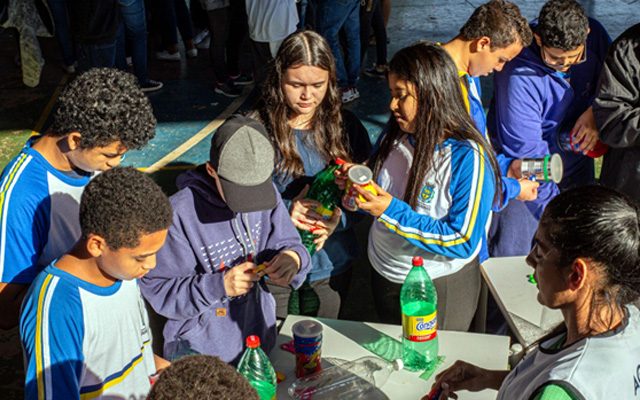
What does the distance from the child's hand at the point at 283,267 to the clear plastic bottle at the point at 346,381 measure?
1.40 feet

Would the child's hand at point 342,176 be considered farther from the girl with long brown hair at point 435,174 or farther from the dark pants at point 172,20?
the dark pants at point 172,20

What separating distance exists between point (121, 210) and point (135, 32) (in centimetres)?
596

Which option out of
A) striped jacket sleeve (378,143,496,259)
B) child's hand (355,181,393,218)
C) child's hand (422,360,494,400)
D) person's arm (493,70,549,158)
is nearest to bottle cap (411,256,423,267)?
striped jacket sleeve (378,143,496,259)

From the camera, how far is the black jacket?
4.00m

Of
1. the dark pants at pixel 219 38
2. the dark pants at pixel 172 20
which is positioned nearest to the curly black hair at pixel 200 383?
the dark pants at pixel 219 38

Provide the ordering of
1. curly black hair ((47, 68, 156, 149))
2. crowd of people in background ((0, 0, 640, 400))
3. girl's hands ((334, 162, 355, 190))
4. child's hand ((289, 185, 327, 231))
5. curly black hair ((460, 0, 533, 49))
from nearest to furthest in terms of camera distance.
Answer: crowd of people in background ((0, 0, 640, 400)), curly black hair ((47, 68, 156, 149)), girl's hands ((334, 162, 355, 190)), child's hand ((289, 185, 327, 231)), curly black hair ((460, 0, 533, 49))

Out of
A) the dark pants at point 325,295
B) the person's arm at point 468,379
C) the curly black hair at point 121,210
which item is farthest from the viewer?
the dark pants at point 325,295

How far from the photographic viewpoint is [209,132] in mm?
7719

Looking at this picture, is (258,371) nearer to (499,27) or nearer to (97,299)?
(97,299)

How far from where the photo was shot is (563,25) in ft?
13.4

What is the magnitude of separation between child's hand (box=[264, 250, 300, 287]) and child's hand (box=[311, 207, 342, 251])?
0.41 meters

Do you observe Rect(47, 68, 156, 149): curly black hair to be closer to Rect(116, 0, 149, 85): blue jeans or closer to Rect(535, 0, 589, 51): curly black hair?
Rect(535, 0, 589, 51): curly black hair

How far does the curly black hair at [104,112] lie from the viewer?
292cm

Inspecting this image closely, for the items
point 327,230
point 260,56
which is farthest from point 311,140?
point 260,56
